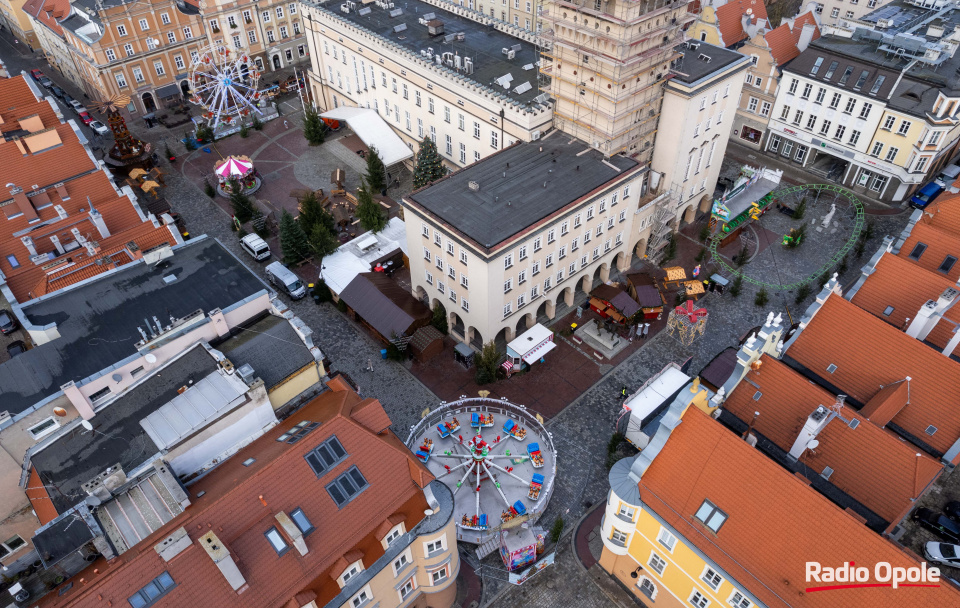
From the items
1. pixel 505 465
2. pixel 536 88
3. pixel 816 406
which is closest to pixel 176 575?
pixel 505 465

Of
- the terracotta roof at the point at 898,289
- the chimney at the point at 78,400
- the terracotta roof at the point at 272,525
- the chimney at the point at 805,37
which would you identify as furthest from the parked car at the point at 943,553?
the chimney at the point at 805,37

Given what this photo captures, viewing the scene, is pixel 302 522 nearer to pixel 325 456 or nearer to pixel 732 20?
pixel 325 456

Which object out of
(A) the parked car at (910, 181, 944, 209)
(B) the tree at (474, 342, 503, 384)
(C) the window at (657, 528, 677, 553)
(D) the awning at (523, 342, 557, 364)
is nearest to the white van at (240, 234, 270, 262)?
(B) the tree at (474, 342, 503, 384)

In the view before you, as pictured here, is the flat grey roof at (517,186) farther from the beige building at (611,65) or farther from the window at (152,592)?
the window at (152,592)

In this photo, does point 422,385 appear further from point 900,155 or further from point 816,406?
point 900,155

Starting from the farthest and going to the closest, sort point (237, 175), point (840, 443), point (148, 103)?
1. point (148, 103)
2. point (237, 175)
3. point (840, 443)

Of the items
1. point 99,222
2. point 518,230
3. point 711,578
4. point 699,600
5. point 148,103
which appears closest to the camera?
point 711,578

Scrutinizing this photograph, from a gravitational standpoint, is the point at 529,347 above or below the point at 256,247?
below

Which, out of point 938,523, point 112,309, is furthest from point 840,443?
point 112,309
